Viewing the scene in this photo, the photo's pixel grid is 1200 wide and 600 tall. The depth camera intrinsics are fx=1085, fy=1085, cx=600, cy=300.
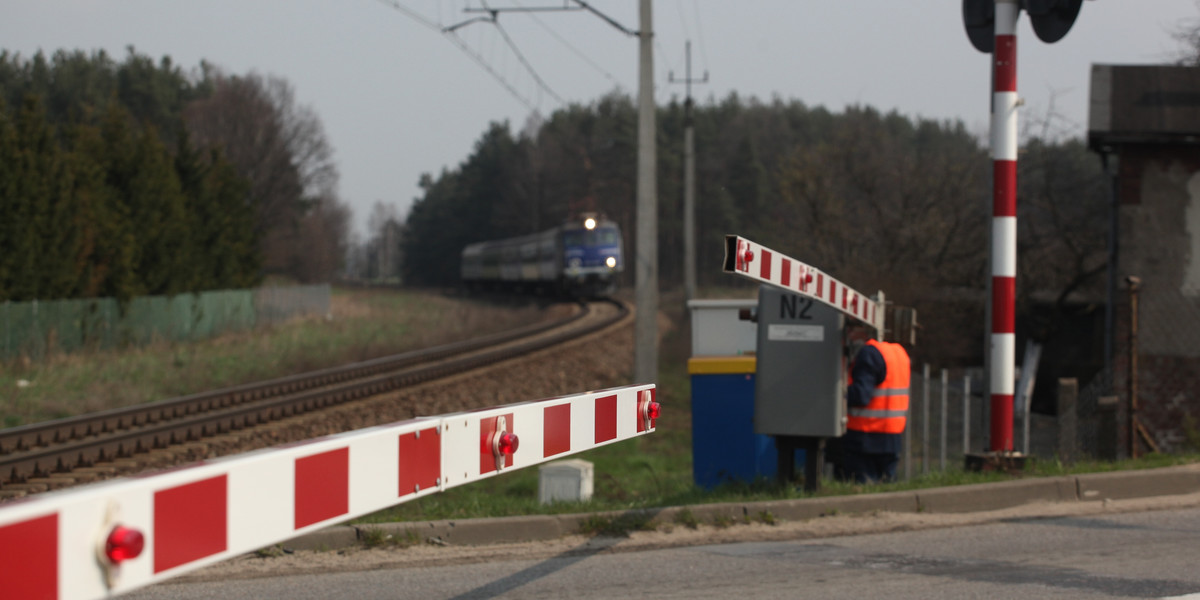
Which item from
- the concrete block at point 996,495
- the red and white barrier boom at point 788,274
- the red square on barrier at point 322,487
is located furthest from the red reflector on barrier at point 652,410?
the concrete block at point 996,495

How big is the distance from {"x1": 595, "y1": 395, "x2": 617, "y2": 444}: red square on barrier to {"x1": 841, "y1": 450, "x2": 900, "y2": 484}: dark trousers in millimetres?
4147

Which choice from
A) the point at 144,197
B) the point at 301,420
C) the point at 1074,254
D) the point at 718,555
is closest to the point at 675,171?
the point at 144,197

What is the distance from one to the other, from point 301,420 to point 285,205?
48.6 m

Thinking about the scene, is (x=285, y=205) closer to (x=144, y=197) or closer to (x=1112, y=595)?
(x=144, y=197)

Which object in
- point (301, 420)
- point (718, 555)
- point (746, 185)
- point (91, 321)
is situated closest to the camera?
point (718, 555)

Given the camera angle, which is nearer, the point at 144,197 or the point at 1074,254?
the point at 1074,254

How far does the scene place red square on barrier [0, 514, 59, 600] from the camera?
80.7 inches

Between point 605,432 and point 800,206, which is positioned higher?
point 800,206

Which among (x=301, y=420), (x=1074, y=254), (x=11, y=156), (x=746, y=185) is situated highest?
(x=746, y=185)

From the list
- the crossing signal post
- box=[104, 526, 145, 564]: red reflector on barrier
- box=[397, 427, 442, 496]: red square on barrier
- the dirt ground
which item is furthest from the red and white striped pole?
box=[104, 526, 145, 564]: red reflector on barrier

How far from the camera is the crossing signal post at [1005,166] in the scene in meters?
8.62

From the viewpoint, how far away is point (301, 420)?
13.7m

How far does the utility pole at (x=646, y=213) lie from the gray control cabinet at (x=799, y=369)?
9.29 metres

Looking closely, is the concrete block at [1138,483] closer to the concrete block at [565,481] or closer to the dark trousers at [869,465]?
the dark trousers at [869,465]
